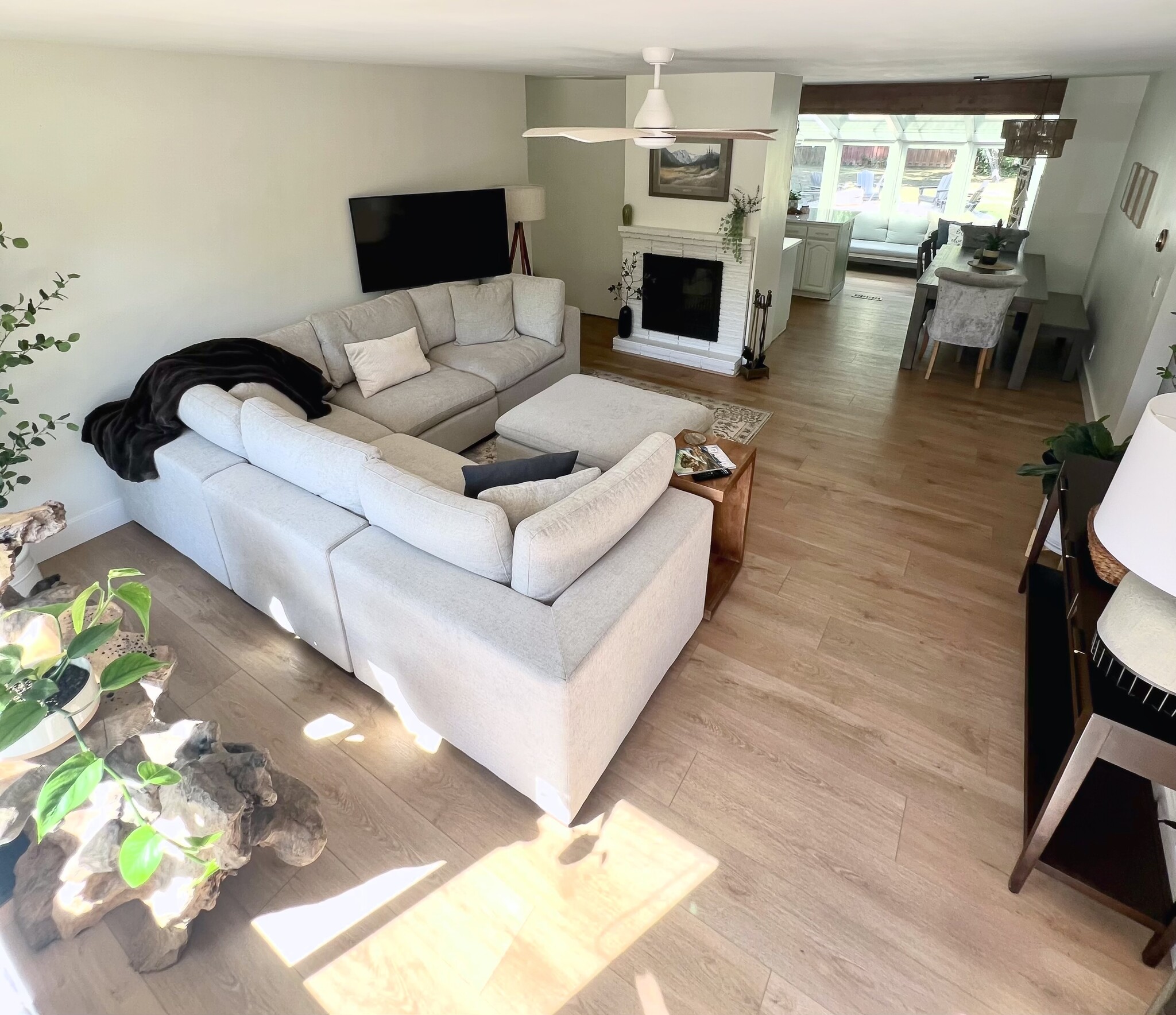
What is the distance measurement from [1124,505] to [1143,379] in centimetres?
314

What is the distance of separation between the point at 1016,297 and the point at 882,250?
4.73 metres

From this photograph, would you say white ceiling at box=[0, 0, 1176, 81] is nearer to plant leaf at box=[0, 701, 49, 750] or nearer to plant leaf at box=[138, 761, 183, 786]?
plant leaf at box=[0, 701, 49, 750]

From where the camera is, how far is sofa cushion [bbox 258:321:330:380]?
3.60m

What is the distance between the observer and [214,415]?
275cm

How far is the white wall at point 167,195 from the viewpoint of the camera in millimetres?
2799

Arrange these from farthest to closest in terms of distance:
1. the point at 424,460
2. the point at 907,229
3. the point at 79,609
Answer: the point at 907,229
the point at 424,460
the point at 79,609

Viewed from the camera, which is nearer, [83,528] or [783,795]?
[783,795]

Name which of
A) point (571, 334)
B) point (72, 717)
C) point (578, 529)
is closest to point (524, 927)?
point (578, 529)

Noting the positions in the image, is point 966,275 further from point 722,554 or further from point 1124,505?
point 1124,505

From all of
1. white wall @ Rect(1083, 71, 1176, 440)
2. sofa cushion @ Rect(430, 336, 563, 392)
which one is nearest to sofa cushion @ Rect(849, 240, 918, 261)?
white wall @ Rect(1083, 71, 1176, 440)

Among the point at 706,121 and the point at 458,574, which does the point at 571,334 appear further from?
the point at 458,574

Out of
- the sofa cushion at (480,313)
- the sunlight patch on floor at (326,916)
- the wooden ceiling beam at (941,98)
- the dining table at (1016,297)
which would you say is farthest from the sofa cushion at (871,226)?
the sunlight patch on floor at (326,916)

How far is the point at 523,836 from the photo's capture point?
6.53ft

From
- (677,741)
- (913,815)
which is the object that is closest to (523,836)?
(677,741)
